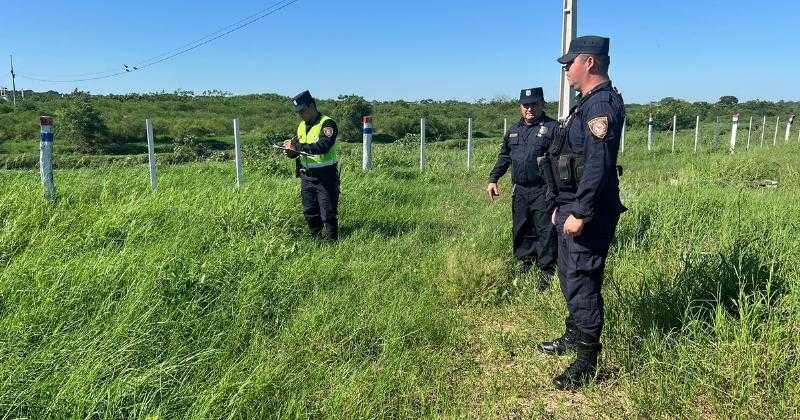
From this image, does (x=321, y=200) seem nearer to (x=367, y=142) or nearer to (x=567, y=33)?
(x=567, y=33)

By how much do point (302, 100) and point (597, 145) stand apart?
125 inches

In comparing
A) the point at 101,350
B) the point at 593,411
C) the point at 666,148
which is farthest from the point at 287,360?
the point at 666,148

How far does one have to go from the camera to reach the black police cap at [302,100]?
489 cm

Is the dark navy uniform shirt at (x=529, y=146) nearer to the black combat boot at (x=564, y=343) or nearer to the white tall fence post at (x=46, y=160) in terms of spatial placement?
the black combat boot at (x=564, y=343)

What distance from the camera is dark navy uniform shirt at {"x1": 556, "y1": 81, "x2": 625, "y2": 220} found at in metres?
2.33

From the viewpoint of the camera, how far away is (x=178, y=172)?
7.36 metres

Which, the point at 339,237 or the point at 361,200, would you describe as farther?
the point at 361,200

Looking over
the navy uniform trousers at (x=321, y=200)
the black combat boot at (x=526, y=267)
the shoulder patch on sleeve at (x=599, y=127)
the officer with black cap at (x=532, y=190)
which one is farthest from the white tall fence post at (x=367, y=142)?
the shoulder patch on sleeve at (x=599, y=127)

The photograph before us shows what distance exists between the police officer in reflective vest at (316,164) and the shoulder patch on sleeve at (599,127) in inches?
115

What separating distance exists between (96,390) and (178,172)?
224 inches

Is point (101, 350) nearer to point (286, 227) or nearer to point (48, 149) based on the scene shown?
point (286, 227)

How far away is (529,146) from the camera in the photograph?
158 inches

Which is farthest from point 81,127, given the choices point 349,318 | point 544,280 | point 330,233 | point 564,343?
point 564,343

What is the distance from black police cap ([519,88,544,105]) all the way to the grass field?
1.23m
